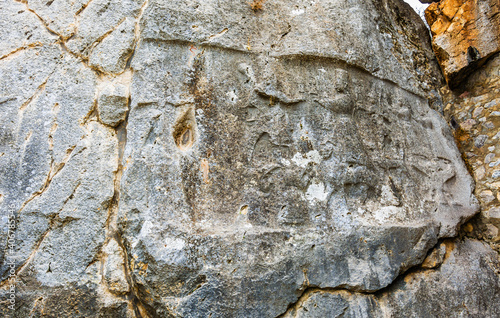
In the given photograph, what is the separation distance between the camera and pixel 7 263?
→ 6.94ft

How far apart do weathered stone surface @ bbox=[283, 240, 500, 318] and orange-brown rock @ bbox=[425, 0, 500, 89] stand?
180 cm

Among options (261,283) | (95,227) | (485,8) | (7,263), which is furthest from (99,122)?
(485,8)

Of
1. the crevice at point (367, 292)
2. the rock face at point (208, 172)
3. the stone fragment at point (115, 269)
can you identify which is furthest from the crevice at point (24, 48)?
the crevice at point (367, 292)

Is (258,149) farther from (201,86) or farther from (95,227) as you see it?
(95,227)

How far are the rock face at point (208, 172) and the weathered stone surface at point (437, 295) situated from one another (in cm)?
2

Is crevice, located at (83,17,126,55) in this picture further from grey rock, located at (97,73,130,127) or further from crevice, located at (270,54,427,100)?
crevice, located at (270,54,427,100)

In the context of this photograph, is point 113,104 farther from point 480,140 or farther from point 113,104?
point 480,140

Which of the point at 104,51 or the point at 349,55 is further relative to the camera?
the point at 349,55

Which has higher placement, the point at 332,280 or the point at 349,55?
the point at 349,55

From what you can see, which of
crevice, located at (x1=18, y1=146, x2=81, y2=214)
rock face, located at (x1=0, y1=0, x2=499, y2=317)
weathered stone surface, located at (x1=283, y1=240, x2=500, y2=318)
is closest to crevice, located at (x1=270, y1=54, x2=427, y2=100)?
rock face, located at (x1=0, y1=0, x2=499, y2=317)

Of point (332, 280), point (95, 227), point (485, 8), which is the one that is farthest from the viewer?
point (485, 8)

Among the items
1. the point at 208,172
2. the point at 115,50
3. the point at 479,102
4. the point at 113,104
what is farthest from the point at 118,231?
the point at 479,102

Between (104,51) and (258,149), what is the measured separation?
1.32 metres

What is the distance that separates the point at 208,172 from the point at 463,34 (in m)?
3.19
